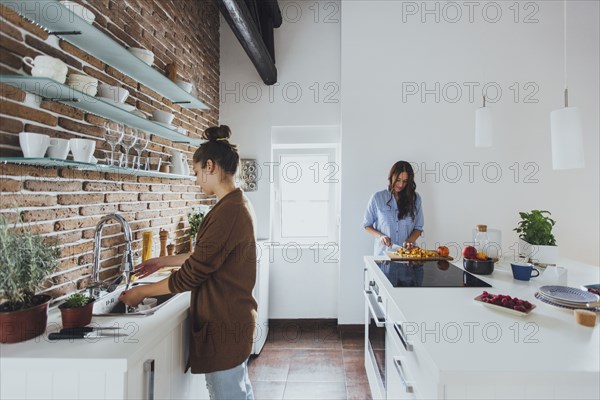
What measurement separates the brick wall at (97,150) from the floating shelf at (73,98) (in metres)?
0.04

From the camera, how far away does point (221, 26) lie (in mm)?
3385

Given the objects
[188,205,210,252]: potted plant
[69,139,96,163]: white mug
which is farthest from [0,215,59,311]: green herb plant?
[188,205,210,252]: potted plant

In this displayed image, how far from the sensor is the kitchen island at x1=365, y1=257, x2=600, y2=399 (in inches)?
33.2

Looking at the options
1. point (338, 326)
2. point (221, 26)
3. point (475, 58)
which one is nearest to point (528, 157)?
point (475, 58)

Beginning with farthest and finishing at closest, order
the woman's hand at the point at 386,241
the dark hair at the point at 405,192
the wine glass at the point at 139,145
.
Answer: the dark hair at the point at 405,192
the woman's hand at the point at 386,241
the wine glass at the point at 139,145

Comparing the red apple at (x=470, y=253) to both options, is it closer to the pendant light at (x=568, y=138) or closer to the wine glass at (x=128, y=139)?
the pendant light at (x=568, y=138)

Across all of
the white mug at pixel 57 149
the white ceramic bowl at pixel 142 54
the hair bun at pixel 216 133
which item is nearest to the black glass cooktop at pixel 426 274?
the hair bun at pixel 216 133

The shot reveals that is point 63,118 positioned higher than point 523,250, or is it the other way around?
point 63,118

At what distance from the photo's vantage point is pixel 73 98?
1.25 metres

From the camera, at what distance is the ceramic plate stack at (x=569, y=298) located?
3.91ft

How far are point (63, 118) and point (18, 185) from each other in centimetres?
35

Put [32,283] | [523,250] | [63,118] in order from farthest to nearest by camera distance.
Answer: [523,250]
[63,118]
[32,283]

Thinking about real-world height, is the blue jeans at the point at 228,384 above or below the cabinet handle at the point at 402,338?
below

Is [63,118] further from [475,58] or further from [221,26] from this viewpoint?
[475,58]
